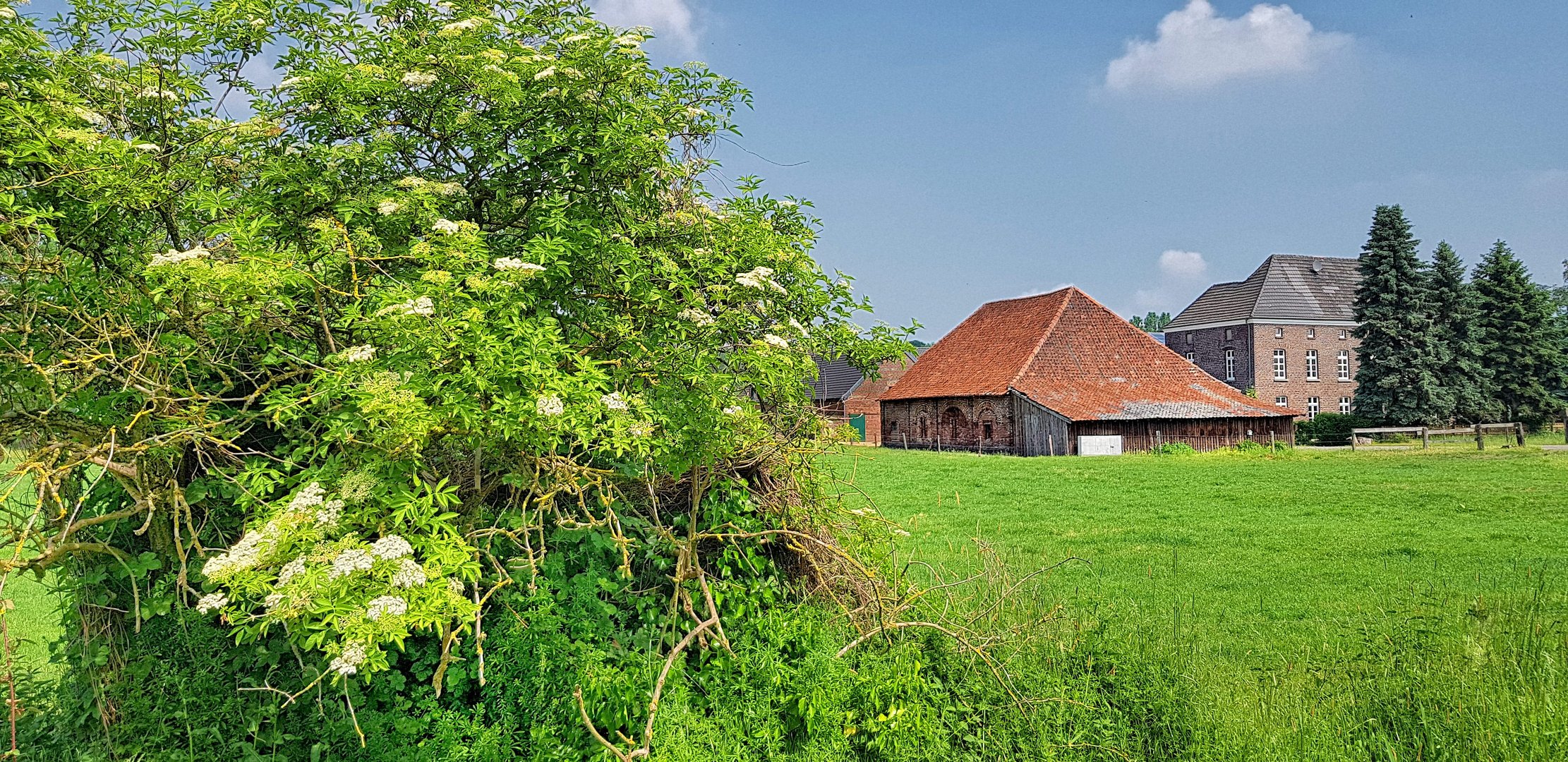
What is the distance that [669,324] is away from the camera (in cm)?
486

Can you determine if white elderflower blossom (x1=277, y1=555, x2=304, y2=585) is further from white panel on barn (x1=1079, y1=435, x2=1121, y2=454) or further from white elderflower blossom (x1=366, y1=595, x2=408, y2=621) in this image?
white panel on barn (x1=1079, y1=435, x2=1121, y2=454)

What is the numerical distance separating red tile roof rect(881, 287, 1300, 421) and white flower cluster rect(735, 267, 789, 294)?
32.1 metres

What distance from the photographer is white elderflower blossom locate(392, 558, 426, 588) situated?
3602mm

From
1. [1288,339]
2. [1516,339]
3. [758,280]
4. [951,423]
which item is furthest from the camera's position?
[1288,339]

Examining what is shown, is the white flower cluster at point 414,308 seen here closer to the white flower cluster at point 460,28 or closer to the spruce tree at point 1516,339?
the white flower cluster at point 460,28

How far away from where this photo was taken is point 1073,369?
38.6 meters

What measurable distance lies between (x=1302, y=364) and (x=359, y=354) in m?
68.2

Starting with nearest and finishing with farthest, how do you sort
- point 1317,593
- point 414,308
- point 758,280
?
point 414,308 → point 758,280 → point 1317,593

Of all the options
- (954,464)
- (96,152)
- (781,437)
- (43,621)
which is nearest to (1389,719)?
(781,437)

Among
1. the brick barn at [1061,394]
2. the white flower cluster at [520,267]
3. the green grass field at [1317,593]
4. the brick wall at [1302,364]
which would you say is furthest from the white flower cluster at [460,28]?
the brick wall at [1302,364]

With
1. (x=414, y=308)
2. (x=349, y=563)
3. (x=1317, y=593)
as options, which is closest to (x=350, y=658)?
(x=349, y=563)

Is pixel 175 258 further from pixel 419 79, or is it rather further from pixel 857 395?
pixel 857 395

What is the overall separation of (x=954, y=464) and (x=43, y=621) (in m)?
23.6

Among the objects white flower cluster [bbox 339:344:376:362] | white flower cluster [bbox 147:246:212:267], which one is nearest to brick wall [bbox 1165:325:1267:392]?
white flower cluster [bbox 339:344:376:362]
